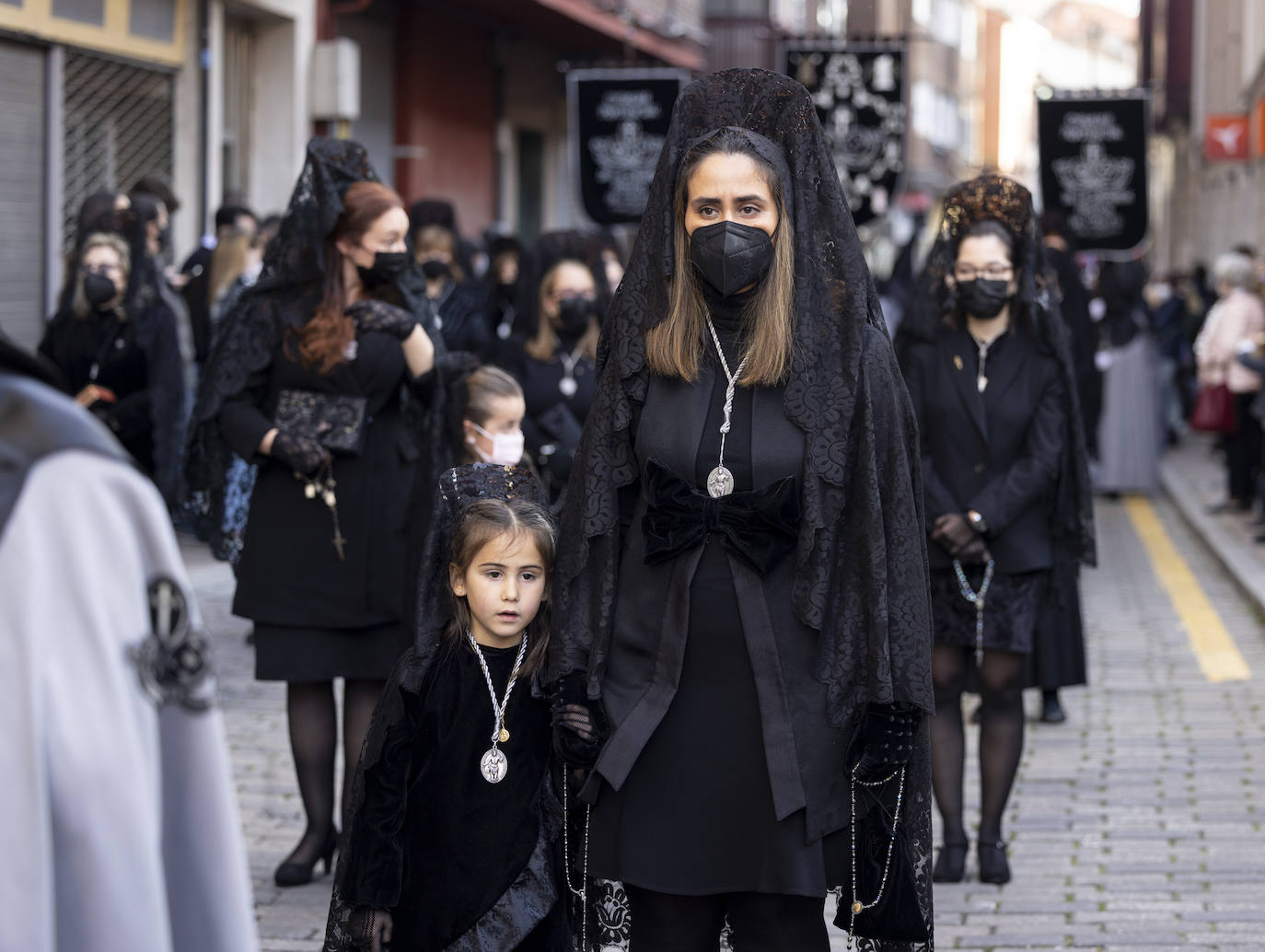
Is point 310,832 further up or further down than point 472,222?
further down

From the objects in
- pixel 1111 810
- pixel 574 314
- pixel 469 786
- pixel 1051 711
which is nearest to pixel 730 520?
pixel 469 786

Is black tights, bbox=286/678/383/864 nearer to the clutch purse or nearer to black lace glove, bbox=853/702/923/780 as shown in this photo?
the clutch purse

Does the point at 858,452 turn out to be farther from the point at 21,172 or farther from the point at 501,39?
the point at 501,39

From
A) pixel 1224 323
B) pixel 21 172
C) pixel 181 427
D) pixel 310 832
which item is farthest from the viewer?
pixel 1224 323

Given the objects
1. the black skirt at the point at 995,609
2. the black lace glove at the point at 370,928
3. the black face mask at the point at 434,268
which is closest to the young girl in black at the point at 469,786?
the black lace glove at the point at 370,928

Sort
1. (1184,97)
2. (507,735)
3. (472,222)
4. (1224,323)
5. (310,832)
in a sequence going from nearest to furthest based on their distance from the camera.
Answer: (507,735) → (310,832) → (1224,323) → (472,222) → (1184,97)

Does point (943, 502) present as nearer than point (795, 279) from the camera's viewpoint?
No

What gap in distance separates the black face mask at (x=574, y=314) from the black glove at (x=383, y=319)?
96.8 inches

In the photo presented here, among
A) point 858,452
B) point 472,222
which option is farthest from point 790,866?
point 472,222

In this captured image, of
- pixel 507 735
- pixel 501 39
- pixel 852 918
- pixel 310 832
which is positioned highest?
pixel 501 39

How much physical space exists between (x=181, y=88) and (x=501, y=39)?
898cm

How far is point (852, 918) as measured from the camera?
376 centimetres

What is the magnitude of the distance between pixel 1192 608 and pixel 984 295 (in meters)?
6.11

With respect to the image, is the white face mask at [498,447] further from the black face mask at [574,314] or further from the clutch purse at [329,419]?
the black face mask at [574,314]
